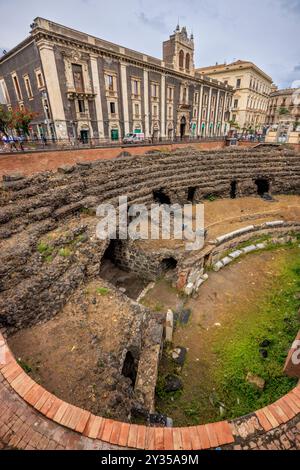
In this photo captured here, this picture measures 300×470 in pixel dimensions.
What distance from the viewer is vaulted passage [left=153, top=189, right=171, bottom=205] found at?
1389cm

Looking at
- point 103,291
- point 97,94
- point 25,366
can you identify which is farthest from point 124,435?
point 97,94

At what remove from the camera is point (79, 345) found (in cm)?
523

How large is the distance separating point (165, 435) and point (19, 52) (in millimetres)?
31877

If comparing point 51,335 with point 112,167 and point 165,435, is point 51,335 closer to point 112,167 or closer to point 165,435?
point 165,435

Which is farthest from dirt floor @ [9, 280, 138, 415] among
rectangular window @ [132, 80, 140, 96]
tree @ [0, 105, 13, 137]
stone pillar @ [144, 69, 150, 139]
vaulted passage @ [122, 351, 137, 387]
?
stone pillar @ [144, 69, 150, 139]

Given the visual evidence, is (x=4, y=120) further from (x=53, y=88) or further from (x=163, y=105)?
(x=163, y=105)

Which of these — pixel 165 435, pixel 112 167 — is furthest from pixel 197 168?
pixel 165 435

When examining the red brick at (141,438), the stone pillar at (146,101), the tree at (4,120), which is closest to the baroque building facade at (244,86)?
the stone pillar at (146,101)

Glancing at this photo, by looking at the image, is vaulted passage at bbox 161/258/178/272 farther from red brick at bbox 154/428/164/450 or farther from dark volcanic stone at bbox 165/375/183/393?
red brick at bbox 154/428/164/450

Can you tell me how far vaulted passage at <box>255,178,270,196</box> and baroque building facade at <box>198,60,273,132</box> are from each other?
106 ft

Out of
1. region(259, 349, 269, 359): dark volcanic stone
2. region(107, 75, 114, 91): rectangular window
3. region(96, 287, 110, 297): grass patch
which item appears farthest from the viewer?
region(107, 75, 114, 91): rectangular window

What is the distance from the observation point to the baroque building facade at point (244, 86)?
46594mm

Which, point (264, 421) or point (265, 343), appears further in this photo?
point (265, 343)

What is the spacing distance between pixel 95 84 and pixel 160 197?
56.4ft
